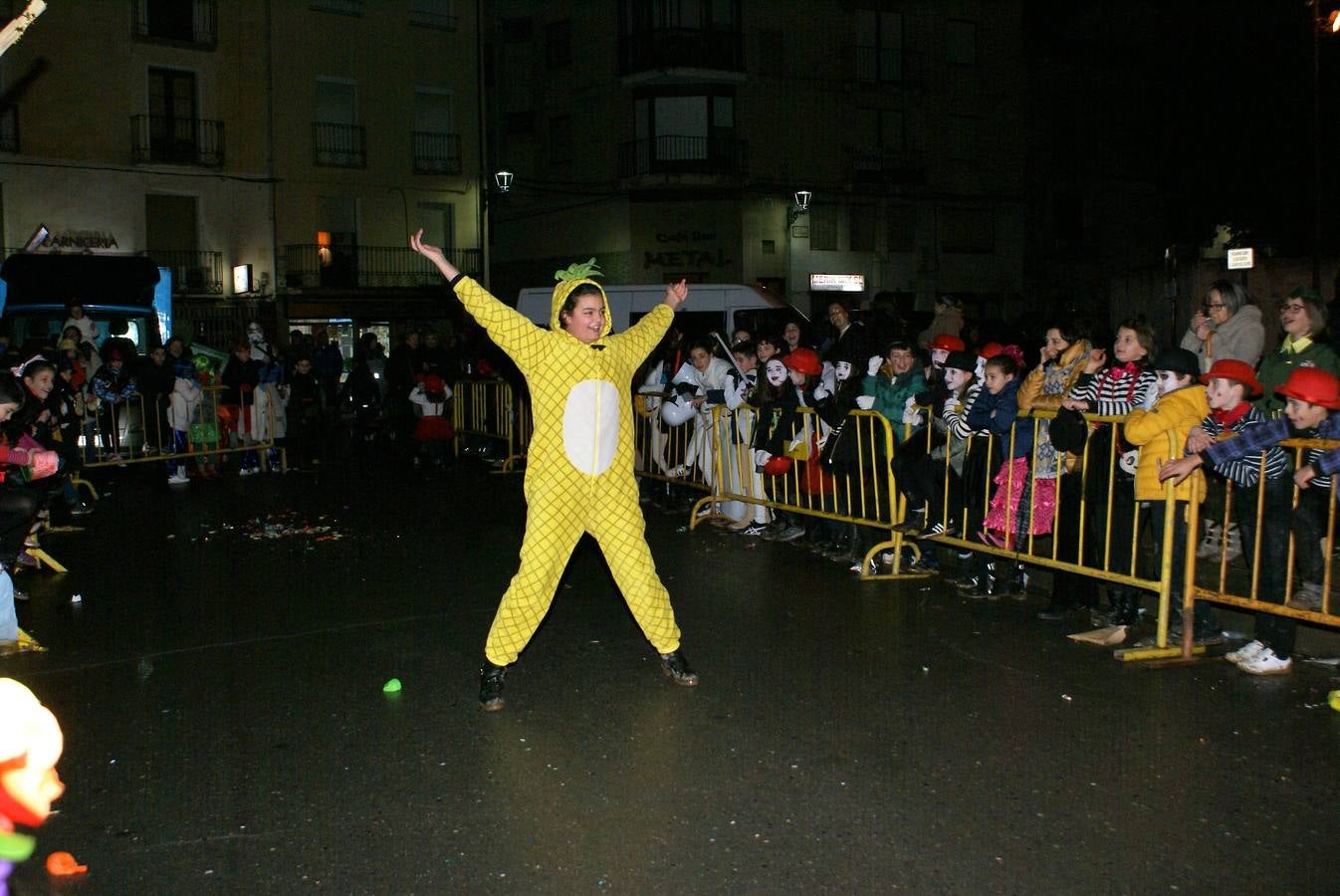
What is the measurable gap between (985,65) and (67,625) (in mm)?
36546

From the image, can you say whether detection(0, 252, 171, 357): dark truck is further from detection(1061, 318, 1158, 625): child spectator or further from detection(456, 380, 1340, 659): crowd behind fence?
detection(1061, 318, 1158, 625): child spectator

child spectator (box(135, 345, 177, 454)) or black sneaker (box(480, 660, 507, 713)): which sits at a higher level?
child spectator (box(135, 345, 177, 454))

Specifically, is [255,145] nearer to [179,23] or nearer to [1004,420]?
[179,23]

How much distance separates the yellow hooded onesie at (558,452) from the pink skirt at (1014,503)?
3.08m

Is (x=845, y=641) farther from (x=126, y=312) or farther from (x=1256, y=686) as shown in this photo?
(x=126, y=312)

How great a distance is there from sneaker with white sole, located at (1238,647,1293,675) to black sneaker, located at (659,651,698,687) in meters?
2.94

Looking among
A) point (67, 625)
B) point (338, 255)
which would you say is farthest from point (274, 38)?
point (67, 625)

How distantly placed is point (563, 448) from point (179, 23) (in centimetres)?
3346

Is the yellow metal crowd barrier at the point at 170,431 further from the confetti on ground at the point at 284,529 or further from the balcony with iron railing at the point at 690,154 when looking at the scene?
the balcony with iron railing at the point at 690,154

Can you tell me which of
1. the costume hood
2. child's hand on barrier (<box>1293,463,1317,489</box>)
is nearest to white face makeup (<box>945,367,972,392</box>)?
child's hand on barrier (<box>1293,463,1317,489</box>)

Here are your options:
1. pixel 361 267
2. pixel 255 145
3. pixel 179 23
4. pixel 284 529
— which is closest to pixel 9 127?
pixel 179 23

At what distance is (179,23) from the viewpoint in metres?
34.4

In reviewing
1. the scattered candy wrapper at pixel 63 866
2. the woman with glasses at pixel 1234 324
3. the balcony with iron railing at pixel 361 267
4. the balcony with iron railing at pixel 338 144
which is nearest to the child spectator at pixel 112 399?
the scattered candy wrapper at pixel 63 866

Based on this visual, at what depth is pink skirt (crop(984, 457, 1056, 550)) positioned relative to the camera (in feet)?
26.1
